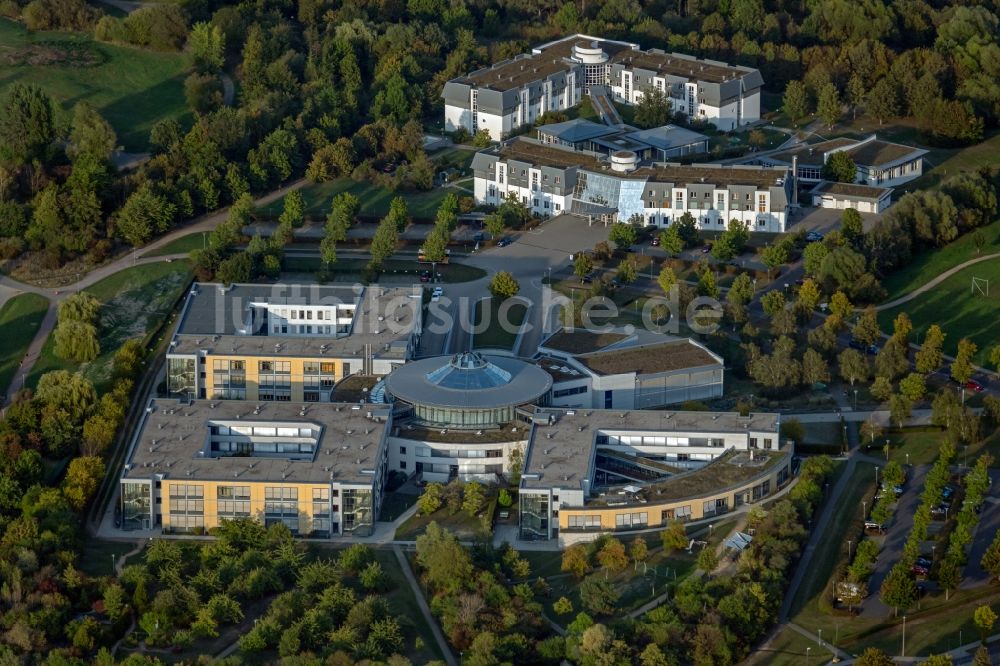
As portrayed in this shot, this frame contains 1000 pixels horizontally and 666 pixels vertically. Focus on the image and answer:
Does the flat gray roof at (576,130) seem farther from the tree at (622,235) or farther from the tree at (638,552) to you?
the tree at (638,552)

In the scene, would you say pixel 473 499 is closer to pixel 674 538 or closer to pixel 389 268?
pixel 674 538

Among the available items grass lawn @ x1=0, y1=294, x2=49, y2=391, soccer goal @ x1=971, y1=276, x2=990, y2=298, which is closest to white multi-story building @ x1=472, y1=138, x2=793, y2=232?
soccer goal @ x1=971, y1=276, x2=990, y2=298

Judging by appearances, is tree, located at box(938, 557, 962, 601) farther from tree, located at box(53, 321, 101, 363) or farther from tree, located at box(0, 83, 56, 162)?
tree, located at box(0, 83, 56, 162)

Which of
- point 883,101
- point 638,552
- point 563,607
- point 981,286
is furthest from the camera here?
point 883,101

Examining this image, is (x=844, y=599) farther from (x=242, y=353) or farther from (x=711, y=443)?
(x=242, y=353)

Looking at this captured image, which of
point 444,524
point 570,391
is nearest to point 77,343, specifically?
point 570,391
